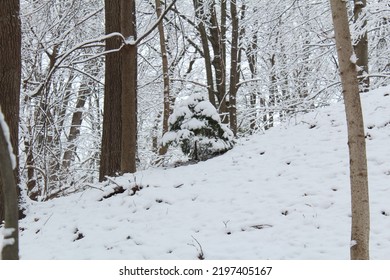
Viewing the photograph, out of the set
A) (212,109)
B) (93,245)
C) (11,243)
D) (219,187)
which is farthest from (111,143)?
(11,243)

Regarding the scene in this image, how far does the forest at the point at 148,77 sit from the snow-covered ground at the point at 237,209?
0.24 meters

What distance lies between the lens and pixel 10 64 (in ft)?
17.3

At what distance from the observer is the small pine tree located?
632 cm

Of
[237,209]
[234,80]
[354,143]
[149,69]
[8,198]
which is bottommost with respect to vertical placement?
[237,209]

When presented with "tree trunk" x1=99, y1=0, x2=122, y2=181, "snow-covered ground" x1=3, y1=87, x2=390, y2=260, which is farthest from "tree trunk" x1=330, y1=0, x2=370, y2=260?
"tree trunk" x1=99, y1=0, x2=122, y2=181

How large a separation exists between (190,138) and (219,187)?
1.43m

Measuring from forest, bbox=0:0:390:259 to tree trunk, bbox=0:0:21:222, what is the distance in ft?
0.04

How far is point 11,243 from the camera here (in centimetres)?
188

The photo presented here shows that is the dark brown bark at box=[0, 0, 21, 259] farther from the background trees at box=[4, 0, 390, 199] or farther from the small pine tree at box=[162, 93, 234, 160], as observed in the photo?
the small pine tree at box=[162, 93, 234, 160]

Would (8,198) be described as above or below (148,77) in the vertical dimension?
below

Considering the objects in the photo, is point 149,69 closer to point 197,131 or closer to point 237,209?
point 197,131

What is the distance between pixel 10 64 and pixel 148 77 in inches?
291

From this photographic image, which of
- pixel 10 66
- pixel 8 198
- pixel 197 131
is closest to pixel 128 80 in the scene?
pixel 197 131
